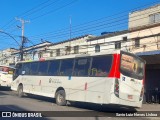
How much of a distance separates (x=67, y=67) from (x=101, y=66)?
3.37 metres

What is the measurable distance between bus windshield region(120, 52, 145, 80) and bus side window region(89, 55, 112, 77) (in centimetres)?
67

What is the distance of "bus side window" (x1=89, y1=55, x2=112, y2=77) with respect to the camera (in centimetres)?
1527

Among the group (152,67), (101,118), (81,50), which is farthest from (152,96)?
(81,50)

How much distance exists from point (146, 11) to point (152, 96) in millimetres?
14904

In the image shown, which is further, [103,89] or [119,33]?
[119,33]

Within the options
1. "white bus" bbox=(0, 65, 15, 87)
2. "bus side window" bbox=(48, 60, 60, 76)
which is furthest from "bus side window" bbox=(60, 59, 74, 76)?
"white bus" bbox=(0, 65, 15, 87)

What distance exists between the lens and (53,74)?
19.8 m

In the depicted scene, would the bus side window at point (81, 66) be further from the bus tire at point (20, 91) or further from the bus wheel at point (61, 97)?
the bus tire at point (20, 91)

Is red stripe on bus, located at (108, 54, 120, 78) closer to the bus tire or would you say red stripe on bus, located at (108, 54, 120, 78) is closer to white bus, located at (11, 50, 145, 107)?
white bus, located at (11, 50, 145, 107)

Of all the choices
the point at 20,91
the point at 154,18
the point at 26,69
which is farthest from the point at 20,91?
the point at 154,18

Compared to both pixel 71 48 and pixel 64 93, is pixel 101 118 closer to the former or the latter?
pixel 64 93

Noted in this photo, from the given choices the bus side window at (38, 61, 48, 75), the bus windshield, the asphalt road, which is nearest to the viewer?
the asphalt road

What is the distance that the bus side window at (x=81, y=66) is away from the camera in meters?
16.8

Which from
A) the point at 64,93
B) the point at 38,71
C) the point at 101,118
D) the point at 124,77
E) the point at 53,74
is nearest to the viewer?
the point at 101,118
